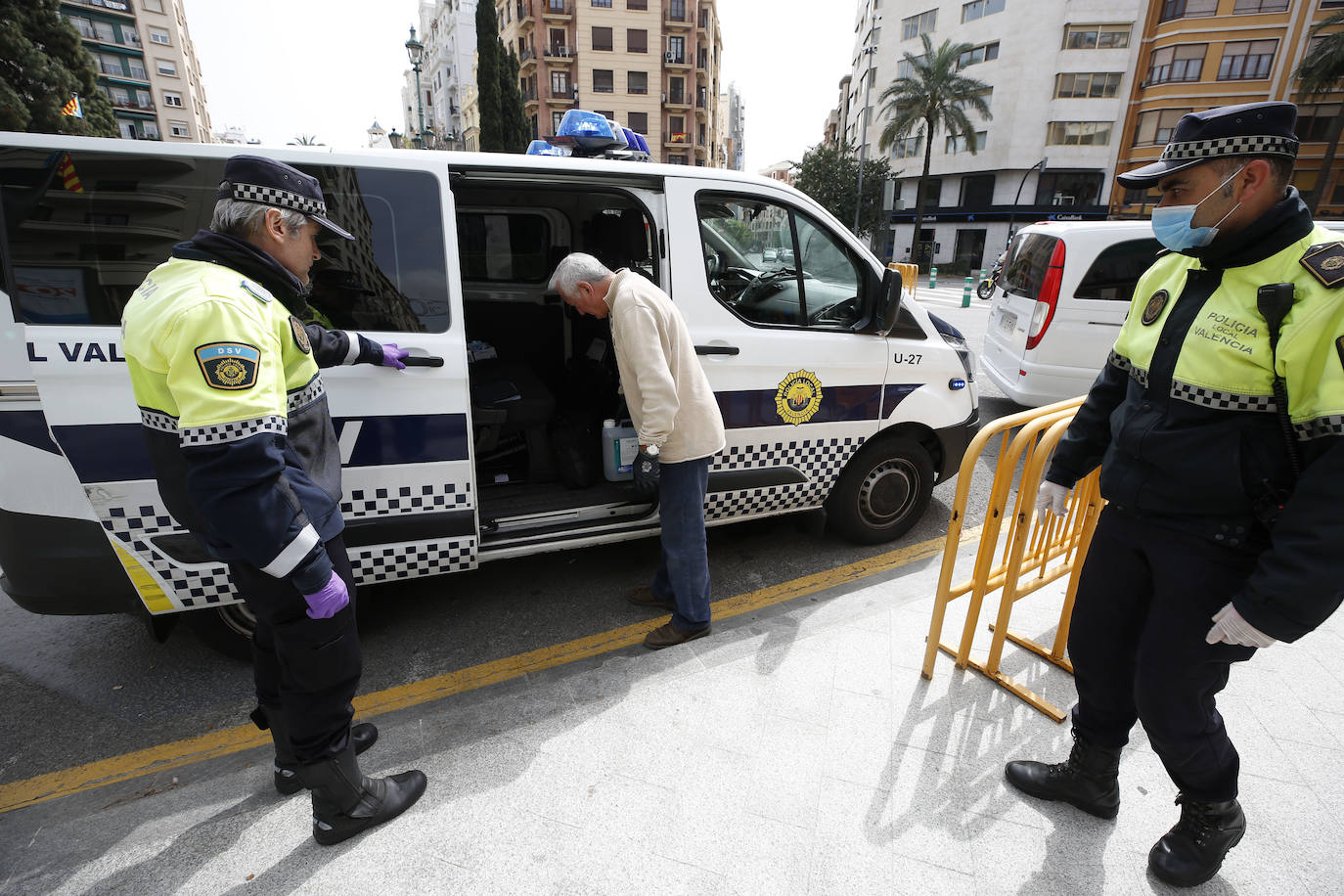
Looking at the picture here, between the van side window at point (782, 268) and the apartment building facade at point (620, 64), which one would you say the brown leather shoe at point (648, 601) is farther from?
the apartment building facade at point (620, 64)

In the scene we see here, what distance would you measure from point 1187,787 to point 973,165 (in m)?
45.5

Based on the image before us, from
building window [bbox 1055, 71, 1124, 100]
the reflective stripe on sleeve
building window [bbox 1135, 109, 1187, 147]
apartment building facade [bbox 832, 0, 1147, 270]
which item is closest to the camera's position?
the reflective stripe on sleeve

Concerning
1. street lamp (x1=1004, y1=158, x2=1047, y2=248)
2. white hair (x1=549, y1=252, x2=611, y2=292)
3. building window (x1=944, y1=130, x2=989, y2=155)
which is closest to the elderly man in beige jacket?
white hair (x1=549, y1=252, x2=611, y2=292)

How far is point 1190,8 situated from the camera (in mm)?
33875

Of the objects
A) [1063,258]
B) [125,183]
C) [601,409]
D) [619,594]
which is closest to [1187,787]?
[619,594]

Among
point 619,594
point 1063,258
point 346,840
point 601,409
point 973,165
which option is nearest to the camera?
point 346,840

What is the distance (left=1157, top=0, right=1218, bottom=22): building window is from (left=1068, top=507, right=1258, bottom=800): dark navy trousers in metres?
46.6

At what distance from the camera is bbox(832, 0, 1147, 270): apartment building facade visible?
3662 centimetres

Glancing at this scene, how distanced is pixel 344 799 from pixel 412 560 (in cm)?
94

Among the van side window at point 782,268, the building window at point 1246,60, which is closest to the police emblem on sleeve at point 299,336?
the van side window at point 782,268

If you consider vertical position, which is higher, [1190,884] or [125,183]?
[125,183]

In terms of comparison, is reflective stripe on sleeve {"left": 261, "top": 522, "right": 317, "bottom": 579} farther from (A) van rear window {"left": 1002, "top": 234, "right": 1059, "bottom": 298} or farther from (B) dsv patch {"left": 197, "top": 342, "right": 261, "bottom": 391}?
(A) van rear window {"left": 1002, "top": 234, "right": 1059, "bottom": 298}

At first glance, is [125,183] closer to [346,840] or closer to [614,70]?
[346,840]

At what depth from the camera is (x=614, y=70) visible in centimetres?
4575
